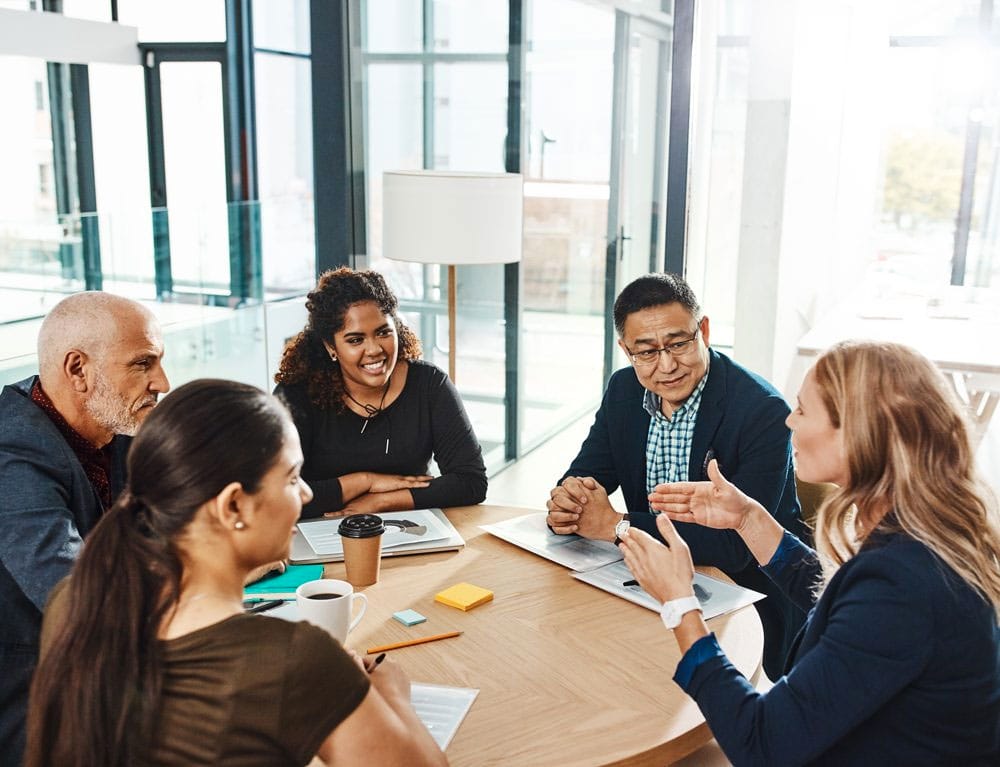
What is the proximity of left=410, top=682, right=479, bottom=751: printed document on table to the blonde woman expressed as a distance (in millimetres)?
323

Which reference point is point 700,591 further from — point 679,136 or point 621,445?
point 679,136

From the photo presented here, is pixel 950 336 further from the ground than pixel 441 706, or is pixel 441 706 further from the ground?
pixel 950 336

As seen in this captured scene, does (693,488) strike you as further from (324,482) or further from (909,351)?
(324,482)

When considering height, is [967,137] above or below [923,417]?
above

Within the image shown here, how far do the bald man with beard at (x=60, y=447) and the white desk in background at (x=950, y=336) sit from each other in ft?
9.42

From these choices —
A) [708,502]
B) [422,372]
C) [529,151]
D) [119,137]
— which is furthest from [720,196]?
[119,137]

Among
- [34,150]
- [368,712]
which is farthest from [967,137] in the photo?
[34,150]

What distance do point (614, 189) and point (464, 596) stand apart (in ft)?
9.95

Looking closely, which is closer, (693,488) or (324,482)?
(693,488)

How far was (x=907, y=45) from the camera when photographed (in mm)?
4051

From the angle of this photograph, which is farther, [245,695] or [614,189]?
[614,189]

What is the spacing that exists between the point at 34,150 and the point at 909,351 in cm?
546

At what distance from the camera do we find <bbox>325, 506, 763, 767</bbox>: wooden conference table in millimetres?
1414

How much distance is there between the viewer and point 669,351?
2369 millimetres
